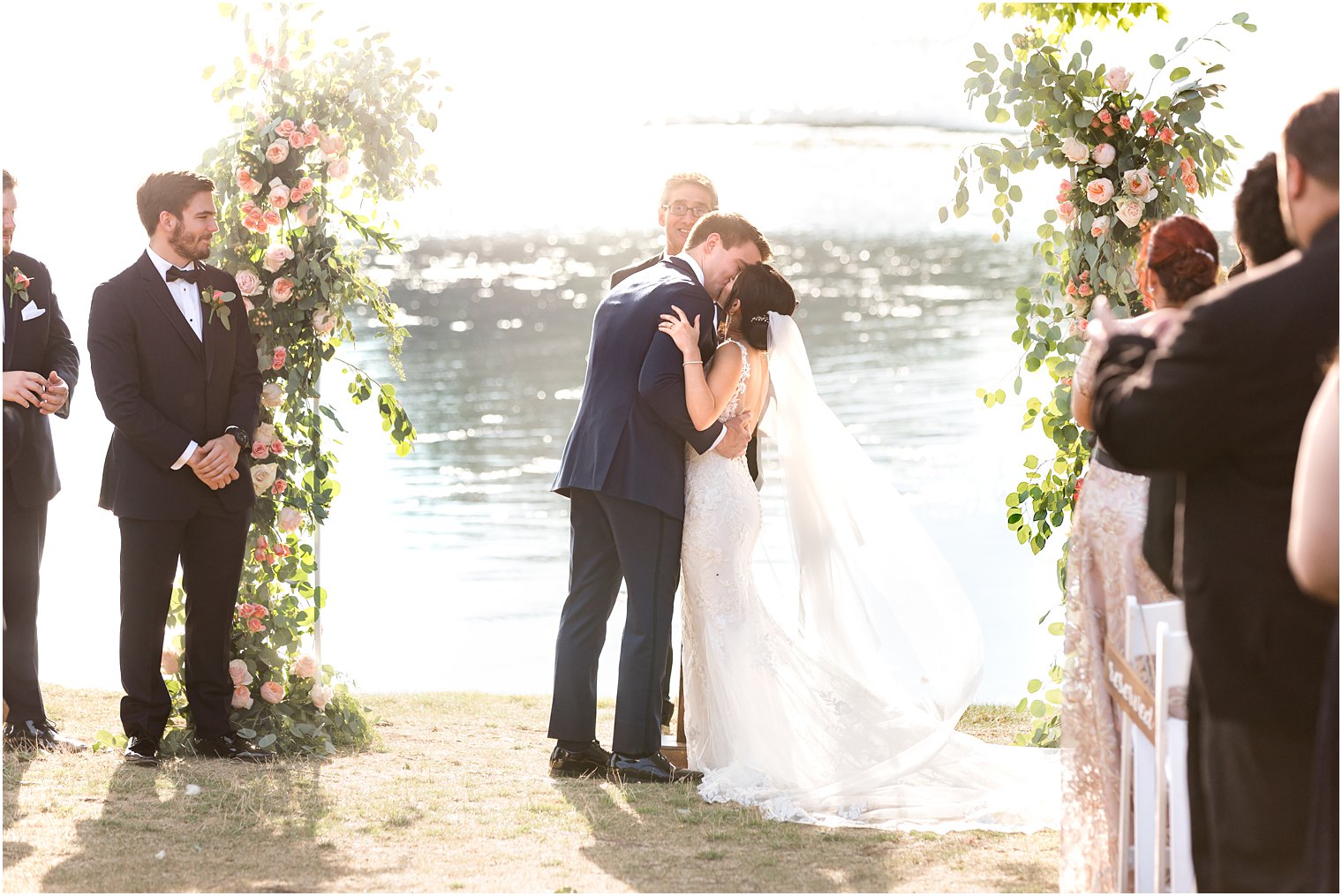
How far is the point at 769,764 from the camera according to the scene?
445 centimetres

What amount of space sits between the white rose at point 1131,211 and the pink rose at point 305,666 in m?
3.16

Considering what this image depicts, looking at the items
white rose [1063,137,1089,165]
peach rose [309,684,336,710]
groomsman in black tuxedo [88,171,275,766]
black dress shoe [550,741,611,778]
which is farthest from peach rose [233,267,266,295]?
white rose [1063,137,1089,165]

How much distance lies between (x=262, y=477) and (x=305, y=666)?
69cm

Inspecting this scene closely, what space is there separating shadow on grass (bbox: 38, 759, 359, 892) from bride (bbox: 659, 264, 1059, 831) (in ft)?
4.01

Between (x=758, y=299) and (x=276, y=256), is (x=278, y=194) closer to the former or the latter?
(x=276, y=256)

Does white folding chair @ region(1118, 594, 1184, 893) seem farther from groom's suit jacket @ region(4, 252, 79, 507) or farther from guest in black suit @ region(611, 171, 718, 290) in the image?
groom's suit jacket @ region(4, 252, 79, 507)

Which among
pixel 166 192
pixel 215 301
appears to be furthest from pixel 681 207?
pixel 166 192

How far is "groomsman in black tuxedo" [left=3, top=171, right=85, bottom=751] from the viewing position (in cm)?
475

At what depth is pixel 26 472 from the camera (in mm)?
4801

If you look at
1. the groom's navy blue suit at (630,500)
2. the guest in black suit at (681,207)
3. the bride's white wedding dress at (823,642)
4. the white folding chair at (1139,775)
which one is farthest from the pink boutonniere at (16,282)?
the white folding chair at (1139,775)

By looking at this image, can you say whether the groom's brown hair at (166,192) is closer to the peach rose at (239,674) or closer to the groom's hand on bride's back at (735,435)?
the peach rose at (239,674)

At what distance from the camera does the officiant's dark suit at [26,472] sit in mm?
4762

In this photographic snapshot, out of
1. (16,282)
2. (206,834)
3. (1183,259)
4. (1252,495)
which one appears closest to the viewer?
(1252,495)

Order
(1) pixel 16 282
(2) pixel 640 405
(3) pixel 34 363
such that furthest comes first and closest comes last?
(3) pixel 34 363
(1) pixel 16 282
(2) pixel 640 405
